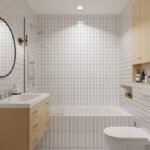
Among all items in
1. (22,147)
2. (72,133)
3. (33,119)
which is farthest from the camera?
(72,133)

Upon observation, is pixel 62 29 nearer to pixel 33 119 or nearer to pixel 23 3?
pixel 23 3

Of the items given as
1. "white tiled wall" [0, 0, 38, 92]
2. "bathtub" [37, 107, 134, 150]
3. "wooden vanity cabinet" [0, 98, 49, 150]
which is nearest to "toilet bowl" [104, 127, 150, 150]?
"wooden vanity cabinet" [0, 98, 49, 150]

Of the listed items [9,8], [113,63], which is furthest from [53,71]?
[9,8]

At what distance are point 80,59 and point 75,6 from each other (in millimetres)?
1118

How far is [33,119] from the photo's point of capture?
2289mm

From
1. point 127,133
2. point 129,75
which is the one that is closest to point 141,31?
point 129,75

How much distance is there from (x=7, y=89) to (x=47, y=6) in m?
1.97

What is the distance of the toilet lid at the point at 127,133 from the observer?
2.29 metres

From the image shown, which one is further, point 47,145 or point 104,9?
point 104,9

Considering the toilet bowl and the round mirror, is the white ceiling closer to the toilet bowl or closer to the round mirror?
the round mirror

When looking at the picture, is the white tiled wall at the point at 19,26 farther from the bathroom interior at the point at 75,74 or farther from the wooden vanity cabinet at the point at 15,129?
the wooden vanity cabinet at the point at 15,129

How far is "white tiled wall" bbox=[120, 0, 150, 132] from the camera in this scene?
2.63m

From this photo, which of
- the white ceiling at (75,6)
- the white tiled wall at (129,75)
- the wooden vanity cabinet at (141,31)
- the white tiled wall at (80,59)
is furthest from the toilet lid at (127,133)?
the white ceiling at (75,6)

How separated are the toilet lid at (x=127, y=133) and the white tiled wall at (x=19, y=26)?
148cm
